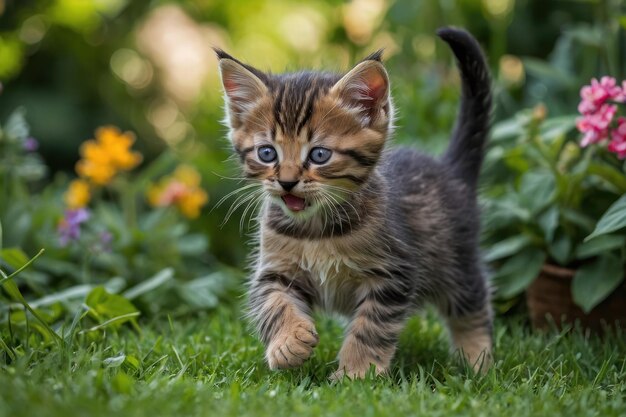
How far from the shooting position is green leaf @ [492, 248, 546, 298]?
4043mm

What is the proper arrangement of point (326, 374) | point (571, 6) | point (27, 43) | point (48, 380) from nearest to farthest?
point (48, 380) → point (326, 374) → point (571, 6) → point (27, 43)

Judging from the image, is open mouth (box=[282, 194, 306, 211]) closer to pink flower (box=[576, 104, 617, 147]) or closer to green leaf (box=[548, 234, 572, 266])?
pink flower (box=[576, 104, 617, 147])

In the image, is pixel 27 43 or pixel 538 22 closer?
pixel 538 22

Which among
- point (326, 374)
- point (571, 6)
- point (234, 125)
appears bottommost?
point (326, 374)

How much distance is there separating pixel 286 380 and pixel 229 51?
5010mm

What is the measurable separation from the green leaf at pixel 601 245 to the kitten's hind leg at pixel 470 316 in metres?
0.49

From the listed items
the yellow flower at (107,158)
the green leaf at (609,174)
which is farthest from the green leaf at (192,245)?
the green leaf at (609,174)

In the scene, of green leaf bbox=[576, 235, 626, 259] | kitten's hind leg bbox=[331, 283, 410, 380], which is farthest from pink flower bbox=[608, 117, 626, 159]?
kitten's hind leg bbox=[331, 283, 410, 380]

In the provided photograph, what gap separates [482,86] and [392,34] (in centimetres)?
246

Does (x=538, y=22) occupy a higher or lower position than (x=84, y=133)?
higher

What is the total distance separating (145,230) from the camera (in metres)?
4.86

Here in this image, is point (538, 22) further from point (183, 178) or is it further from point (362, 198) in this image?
point (362, 198)

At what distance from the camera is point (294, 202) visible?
308 centimetres

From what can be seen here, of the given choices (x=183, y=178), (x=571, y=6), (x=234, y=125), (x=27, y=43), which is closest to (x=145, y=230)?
(x=183, y=178)
